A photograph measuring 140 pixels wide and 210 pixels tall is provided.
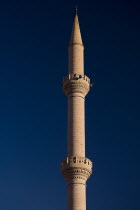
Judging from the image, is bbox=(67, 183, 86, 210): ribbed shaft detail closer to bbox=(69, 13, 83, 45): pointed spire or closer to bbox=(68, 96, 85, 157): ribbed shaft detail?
bbox=(68, 96, 85, 157): ribbed shaft detail

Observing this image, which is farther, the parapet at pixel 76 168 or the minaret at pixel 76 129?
the parapet at pixel 76 168

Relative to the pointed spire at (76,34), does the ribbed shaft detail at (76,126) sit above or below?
below

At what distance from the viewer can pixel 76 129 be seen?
55.6 m

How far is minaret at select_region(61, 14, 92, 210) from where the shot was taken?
53044mm

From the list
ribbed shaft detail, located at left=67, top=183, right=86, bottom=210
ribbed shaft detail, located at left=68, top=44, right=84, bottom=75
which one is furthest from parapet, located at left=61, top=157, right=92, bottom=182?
ribbed shaft detail, located at left=68, top=44, right=84, bottom=75

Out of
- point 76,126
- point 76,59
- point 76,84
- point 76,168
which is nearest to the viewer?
point 76,168

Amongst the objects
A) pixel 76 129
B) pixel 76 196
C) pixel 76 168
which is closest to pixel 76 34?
pixel 76 129

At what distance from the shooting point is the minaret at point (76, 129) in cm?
5304

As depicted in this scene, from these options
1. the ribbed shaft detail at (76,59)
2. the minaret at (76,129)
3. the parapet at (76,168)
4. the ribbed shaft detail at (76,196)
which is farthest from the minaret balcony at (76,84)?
the ribbed shaft detail at (76,196)

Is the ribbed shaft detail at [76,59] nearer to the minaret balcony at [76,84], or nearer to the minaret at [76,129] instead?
the minaret at [76,129]

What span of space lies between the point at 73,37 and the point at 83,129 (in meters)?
11.1

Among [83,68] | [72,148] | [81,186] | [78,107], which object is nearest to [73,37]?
[83,68]

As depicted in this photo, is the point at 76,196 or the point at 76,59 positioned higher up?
the point at 76,59

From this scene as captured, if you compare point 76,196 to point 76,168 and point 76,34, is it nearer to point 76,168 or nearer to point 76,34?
point 76,168
